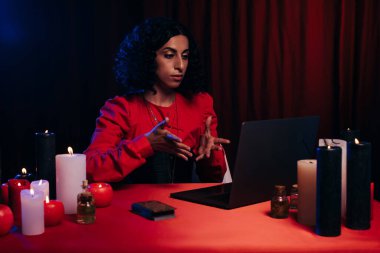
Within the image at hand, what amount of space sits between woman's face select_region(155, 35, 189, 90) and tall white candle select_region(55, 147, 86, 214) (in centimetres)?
93

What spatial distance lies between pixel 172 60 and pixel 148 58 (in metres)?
0.11

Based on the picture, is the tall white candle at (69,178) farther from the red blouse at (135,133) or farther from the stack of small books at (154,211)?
the red blouse at (135,133)

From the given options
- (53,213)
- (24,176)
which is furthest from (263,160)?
(24,176)

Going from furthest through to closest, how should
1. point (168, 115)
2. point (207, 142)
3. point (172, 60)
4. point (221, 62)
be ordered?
point (221, 62), point (168, 115), point (172, 60), point (207, 142)

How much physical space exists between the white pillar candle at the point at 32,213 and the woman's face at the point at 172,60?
1.16m

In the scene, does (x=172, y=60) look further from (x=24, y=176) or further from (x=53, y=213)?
(x=53, y=213)

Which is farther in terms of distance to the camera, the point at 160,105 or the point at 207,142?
the point at 160,105

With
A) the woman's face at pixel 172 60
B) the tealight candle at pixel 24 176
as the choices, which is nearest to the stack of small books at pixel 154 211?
the tealight candle at pixel 24 176

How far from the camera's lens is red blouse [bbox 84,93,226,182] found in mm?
1865

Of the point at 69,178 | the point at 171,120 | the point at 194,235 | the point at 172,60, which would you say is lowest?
the point at 194,235

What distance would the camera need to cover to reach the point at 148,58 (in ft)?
7.55

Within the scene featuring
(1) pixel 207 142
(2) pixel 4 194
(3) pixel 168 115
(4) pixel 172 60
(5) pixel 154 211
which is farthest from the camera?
(3) pixel 168 115

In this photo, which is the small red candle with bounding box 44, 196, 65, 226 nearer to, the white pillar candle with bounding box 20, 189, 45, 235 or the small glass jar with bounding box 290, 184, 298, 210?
the white pillar candle with bounding box 20, 189, 45, 235

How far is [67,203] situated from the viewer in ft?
4.58
